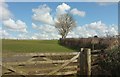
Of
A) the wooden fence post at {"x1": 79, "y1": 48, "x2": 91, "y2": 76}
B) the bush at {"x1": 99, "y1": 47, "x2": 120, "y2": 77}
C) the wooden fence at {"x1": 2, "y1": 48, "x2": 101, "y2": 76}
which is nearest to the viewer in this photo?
the wooden fence at {"x1": 2, "y1": 48, "x2": 101, "y2": 76}

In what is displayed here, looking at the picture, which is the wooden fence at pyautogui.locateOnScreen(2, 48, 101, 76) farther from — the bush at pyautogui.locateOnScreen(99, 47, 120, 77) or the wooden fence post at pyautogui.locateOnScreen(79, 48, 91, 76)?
the bush at pyautogui.locateOnScreen(99, 47, 120, 77)

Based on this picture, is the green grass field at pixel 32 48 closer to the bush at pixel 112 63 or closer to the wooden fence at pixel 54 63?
the bush at pixel 112 63

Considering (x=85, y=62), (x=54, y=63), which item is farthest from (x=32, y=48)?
(x=85, y=62)

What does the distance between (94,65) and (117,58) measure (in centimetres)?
183

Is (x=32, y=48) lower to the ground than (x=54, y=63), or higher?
higher

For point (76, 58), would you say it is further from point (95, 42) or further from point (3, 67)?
point (95, 42)

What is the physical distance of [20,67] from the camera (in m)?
10.9

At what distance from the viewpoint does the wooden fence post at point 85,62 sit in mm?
11258

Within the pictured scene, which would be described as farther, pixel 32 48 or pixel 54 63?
pixel 32 48

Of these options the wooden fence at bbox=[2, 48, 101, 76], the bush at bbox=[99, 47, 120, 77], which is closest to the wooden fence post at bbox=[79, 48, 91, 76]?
the wooden fence at bbox=[2, 48, 101, 76]

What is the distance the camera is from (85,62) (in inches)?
445

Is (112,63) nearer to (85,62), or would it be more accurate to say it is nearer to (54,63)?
(85,62)

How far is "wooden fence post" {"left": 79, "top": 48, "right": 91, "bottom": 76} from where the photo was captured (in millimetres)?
11258

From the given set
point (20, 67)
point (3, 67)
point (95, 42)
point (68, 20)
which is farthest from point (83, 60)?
point (68, 20)
